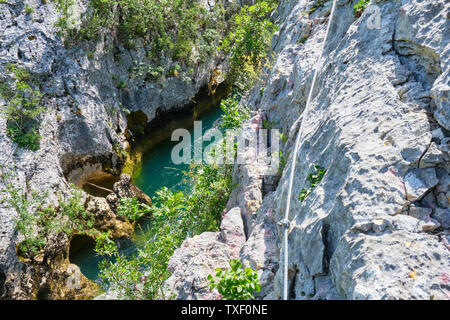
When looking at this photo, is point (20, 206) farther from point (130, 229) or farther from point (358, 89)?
point (358, 89)

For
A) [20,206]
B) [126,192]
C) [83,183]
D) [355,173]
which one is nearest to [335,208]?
[355,173]

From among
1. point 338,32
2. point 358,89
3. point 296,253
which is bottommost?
point 296,253

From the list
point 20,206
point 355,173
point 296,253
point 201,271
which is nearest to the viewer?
point 355,173

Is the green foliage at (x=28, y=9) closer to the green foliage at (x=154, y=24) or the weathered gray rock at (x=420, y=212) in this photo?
the green foliage at (x=154, y=24)

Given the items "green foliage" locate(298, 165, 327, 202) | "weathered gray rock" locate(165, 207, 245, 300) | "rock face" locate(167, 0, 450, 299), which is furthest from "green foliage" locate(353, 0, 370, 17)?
"weathered gray rock" locate(165, 207, 245, 300)

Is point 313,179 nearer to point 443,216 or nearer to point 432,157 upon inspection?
point 432,157

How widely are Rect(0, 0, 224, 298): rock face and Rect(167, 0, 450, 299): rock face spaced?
23.3 ft

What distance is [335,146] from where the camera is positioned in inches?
169

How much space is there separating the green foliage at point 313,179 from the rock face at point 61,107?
8.70m

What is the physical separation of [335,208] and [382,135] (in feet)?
3.37

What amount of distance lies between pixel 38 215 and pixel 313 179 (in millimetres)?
9187

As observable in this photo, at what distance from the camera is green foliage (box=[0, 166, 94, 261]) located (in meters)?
9.73

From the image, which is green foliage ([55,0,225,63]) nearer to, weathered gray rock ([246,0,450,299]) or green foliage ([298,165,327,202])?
weathered gray rock ([246,0,450,299])

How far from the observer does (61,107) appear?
1243cm
